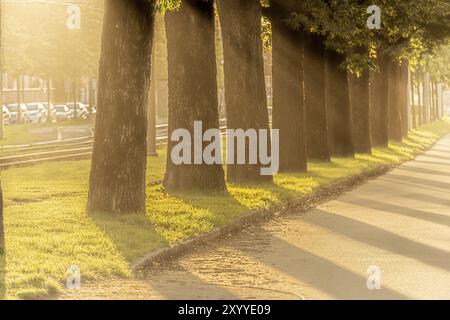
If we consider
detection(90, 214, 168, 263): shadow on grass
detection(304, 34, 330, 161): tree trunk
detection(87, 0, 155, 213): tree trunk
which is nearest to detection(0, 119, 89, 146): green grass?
detection(304, 34, 330, 161): tree trunk

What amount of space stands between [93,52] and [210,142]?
44.8 m

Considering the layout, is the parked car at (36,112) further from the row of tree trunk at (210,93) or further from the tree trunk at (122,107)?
the tree trunk at (122,107)

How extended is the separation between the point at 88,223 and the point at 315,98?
17293 mm

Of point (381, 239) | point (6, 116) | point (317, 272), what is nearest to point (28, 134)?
point (6, 116)

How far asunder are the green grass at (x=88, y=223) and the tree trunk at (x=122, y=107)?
1.61 ft

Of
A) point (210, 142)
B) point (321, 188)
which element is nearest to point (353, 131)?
point (321, 188)

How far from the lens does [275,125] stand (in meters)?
28.6

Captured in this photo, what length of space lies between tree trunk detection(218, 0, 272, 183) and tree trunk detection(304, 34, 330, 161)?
7.93 metres

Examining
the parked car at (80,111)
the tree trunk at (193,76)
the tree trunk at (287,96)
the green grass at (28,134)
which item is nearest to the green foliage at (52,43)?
the green grass at (28,134)

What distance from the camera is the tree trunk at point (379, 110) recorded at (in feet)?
149

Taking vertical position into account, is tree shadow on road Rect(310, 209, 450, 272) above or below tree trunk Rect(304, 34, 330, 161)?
below

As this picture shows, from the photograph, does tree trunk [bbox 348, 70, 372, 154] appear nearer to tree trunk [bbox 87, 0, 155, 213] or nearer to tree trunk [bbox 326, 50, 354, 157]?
tree trunk [bbox 326, 50, 354, 157]

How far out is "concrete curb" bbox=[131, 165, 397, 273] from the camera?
13.3m
